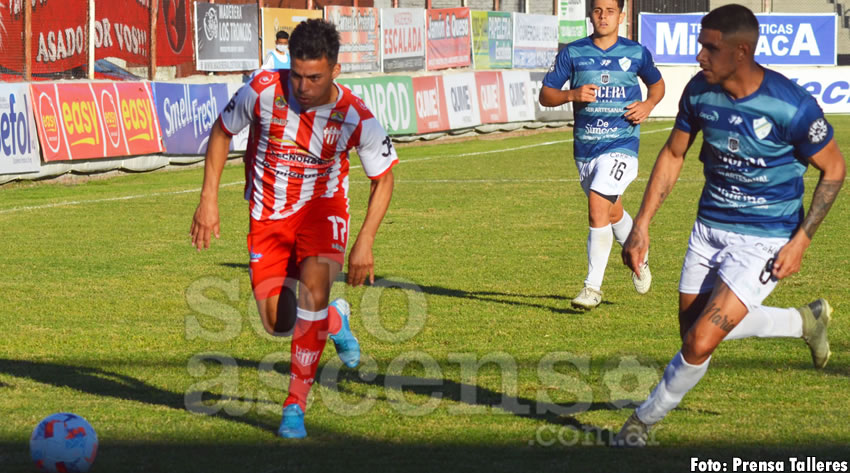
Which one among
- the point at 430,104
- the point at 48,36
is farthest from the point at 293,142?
the point at 430,104

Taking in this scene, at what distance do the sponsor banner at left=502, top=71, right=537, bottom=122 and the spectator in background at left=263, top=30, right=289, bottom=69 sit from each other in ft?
29.7

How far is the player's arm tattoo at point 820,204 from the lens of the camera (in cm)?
514

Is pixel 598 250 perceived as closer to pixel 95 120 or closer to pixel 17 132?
pixel 17 132

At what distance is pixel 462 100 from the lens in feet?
92.6

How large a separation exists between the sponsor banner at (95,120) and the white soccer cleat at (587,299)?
34.8 ft

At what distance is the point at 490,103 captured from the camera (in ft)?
96.6

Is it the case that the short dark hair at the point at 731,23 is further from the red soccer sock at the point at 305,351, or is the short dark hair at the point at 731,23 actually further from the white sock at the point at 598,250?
the white sock at the point at 598,250

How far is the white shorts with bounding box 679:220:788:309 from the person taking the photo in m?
5.12

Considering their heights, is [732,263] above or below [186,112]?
below

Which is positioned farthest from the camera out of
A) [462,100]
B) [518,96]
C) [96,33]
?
[518,96]

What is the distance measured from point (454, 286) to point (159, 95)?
10819mm

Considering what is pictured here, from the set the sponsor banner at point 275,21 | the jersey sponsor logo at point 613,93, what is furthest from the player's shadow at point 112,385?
the sponsor banner at point 275,21

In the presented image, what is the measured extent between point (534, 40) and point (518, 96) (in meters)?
3.52

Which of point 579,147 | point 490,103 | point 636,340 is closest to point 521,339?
point 636,340
